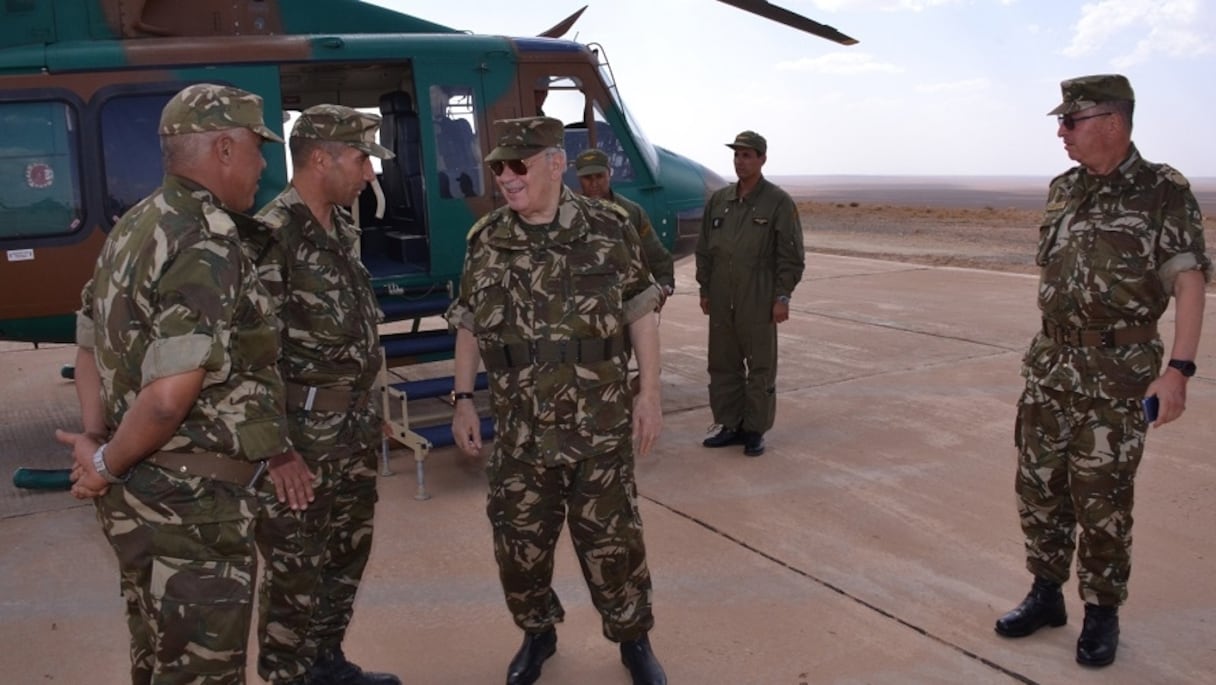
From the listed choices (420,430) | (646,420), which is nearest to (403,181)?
(420,430)

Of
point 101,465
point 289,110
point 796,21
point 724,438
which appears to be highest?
point 796,21

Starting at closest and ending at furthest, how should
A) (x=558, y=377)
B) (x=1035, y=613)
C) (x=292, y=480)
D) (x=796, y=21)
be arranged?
(x=292, y=480) → (x=558, y=377) → (x=1035, y=613) → (x=796, y=21)

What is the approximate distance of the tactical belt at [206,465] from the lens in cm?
243

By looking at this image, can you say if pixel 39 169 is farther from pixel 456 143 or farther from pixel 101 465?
pixel 101 465

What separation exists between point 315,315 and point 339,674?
120 cm

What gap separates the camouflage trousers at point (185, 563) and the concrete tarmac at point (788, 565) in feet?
3.80

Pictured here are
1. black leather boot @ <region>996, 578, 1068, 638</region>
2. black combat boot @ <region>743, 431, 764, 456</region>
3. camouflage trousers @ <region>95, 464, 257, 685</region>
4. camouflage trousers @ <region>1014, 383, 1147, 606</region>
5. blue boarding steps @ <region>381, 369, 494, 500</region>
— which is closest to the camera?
camouflage trousers @ <region>95, 464, 257, 685</region>

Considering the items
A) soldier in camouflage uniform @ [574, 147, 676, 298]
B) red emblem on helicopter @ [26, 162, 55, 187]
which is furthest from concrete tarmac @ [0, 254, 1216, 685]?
red emblem on helicopter @ [26, 162, 55, 187]

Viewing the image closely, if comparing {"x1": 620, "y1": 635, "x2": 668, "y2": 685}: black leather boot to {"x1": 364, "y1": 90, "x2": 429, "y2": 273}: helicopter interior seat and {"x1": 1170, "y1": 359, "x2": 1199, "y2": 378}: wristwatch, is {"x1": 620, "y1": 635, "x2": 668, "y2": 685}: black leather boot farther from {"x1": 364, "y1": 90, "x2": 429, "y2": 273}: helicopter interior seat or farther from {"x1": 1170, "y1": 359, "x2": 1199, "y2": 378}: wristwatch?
→ {"x1": 364, "y1": 90, "x2": 429, "y2": 273}: helicopter interior seat

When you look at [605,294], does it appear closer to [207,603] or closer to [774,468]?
[207,603]

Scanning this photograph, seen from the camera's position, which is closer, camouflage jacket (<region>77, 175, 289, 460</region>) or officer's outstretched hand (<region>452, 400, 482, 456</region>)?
camouflage jacket (<region>77, 175, 289, 460</region>)

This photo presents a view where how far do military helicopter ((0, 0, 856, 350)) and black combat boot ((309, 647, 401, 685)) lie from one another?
2552 millimetres

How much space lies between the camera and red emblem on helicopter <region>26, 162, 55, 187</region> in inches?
222

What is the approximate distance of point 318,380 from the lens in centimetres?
322
